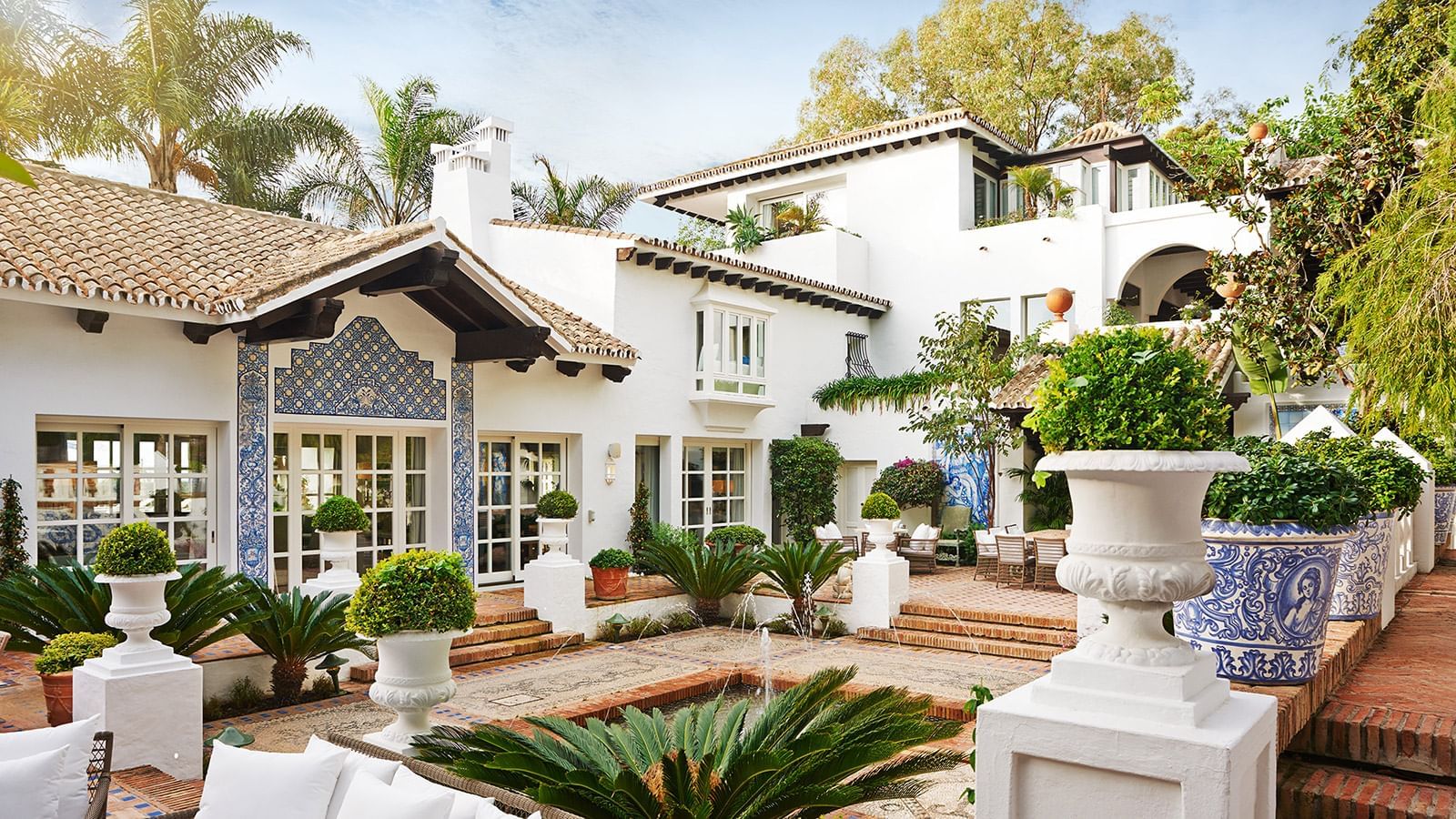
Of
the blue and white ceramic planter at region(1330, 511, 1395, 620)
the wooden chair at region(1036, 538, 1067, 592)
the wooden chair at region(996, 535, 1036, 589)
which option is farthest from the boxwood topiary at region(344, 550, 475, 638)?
the wooden chair at region(996, 535, 1036, 589)

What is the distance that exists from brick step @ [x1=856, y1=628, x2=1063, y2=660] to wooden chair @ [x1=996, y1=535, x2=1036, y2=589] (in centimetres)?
269

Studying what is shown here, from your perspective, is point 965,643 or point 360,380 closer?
point 965,643

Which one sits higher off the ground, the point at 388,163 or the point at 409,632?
the point at 388,163

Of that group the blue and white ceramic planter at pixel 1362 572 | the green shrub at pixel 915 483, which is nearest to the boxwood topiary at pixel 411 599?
the blue and white ceramic planter at pixel 1362 572

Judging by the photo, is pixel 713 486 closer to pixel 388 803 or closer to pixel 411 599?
pixel 411 599

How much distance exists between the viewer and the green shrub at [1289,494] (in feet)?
14.1

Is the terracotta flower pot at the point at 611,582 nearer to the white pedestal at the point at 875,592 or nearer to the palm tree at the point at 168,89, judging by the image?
the white pedestal at the point at 875,592

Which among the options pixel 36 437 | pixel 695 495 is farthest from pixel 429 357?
pixel 695 495

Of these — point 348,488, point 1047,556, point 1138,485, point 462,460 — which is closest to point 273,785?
point 1138,485

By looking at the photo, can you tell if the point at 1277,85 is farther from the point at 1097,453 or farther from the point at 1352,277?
the point at 1097,453

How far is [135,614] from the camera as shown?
20.8 feet

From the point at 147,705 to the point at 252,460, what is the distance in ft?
16.6

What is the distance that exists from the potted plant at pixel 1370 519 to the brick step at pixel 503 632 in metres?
8.01

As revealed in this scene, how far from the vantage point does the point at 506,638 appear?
444 inches
